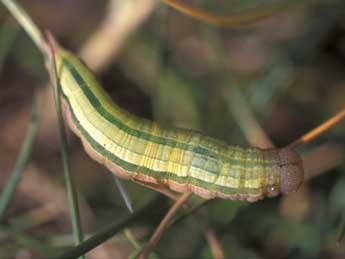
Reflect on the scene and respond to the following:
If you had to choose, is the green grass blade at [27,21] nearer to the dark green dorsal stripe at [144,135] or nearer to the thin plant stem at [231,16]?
the dark green dorsal stripe at [144,135]

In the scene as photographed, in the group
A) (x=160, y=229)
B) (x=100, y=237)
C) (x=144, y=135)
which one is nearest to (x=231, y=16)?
(x=144, y=135)

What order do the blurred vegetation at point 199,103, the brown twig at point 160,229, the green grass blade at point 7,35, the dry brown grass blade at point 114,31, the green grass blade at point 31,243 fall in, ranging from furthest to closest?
the green grass blade at point 7,35
the dry brown grass blade at point 114,31
the blurred vegetation at point 199,103
the green grass blade at point 31,243
the brown twig at point 160,229

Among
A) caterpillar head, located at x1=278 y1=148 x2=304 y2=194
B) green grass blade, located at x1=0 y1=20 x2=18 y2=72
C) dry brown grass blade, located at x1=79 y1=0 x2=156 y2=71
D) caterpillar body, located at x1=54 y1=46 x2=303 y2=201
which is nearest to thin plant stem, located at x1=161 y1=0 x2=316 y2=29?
caterpillar body, located at x1=54 y1=46 x2=303 y2=201

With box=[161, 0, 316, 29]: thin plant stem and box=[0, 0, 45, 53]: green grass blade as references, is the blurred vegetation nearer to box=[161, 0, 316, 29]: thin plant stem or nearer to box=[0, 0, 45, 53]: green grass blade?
box=[161, 0, 316, 29]: thin plant stem

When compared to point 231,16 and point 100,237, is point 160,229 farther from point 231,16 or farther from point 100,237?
point 231,16

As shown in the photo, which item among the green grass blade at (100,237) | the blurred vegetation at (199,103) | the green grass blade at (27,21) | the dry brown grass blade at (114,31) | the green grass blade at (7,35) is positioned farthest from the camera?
the green grass blade at (7,35)

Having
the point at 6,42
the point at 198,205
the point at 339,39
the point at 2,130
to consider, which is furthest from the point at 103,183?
the point at 198,205

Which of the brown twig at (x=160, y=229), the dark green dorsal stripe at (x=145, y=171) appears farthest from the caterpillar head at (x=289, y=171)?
the brown twig at (x=160, y=229)

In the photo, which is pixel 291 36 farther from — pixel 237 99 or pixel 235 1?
pixel 237 99
